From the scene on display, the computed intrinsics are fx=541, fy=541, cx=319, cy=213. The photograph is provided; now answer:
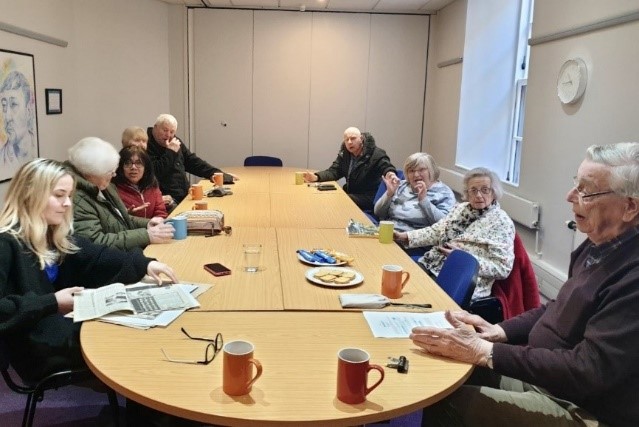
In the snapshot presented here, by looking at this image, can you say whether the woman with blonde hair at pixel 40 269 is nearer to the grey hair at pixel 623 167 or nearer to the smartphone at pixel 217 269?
the smartphone at pixel 217 269

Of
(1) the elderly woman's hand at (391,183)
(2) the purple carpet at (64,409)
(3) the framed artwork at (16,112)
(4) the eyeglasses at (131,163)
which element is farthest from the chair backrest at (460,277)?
(3) the framed artwork at (16,112)

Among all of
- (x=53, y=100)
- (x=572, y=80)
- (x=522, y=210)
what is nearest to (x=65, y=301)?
(x=572, y=80)

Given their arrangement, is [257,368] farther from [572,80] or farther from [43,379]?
[572,80]

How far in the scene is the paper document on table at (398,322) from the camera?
1.66 meters

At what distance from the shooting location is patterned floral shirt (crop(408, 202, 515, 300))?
254 cm

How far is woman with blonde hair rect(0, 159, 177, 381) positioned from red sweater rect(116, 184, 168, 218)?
1.48m

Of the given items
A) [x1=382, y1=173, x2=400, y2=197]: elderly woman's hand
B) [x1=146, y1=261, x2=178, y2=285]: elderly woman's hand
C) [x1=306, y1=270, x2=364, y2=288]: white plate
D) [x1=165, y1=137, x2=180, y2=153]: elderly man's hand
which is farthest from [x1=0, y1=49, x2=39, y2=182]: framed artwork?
[x1=306, y1=270, x2=364, y2=288]: white plate

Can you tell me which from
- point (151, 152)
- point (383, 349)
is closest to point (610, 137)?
point (383, 349)

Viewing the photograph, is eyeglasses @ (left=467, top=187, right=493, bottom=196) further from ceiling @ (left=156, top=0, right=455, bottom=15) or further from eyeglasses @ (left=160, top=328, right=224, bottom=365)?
ceiling @ (left=156, top=0, right=455, bottom=15)

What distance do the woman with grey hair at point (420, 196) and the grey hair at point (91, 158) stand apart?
1.90m

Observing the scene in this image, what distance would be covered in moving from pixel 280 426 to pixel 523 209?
3371mm

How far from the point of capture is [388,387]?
4.36ft

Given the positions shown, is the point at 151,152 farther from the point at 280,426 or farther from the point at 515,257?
the point at 280,426

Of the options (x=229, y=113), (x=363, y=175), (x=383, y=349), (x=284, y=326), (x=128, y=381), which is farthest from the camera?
(x=229, y=113)
